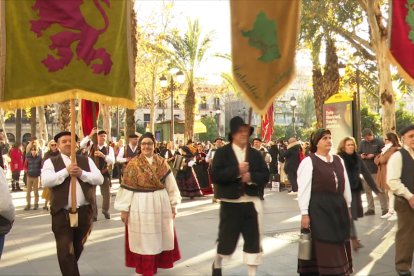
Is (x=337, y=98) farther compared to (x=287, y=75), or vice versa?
(x=337, y=98)

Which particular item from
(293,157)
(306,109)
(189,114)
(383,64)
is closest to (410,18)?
(383,64)

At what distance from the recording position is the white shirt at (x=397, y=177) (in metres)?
5.66

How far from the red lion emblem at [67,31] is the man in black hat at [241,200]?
1.69 metres

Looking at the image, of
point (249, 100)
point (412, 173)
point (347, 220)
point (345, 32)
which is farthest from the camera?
point (345, 32)

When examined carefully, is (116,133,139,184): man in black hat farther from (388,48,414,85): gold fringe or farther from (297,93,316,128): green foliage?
(297,93,316,128): green foliage

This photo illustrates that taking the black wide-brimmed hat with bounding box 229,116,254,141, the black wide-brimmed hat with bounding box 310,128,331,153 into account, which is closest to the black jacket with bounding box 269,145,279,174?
the black wide-brimmed hat with bounding box 310,128,331,153

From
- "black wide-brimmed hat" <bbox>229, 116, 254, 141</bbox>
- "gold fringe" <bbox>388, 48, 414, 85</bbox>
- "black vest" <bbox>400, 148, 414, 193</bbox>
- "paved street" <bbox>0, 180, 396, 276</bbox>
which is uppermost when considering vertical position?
"gold fringe" <bbox>388, 48, 414, 85</bbox>

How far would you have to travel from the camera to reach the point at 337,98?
13492 mm

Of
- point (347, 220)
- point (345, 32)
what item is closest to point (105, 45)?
point (347, 220)

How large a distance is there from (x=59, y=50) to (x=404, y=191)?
4.11 m

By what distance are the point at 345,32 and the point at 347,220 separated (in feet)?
45.7

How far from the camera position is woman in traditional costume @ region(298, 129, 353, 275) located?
4.98 metres

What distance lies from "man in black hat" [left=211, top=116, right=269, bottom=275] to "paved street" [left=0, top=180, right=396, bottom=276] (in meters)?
0.90

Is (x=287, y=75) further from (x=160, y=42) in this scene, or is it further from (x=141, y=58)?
(x=141, y=58)
